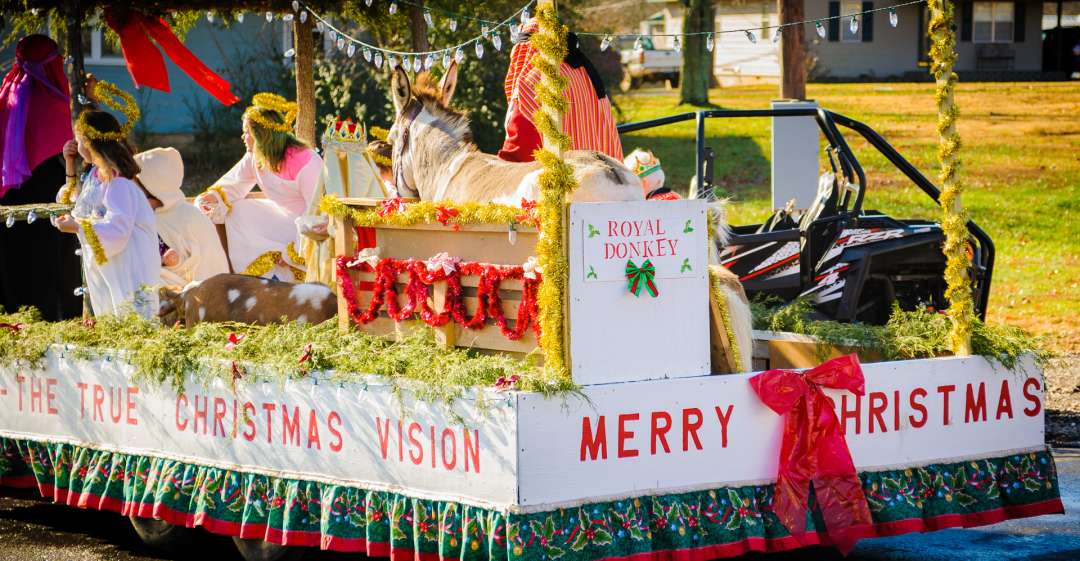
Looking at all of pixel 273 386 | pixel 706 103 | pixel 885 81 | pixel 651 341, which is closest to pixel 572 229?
pixel 651 341

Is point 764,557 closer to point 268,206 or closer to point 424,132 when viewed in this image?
point 424,132

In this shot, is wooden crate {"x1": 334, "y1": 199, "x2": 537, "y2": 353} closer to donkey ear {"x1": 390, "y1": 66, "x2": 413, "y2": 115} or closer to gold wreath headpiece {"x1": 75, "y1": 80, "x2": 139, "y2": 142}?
Result: donkey ear {"x1": 390, "y1": 66, "x2": 413, "y2": 115}

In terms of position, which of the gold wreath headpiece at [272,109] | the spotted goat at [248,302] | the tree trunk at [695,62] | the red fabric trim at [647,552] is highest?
the tree trunk at [695,62]

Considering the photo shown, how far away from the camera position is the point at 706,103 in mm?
28281

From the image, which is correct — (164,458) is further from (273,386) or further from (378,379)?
(378,379)

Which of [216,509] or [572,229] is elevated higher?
[572,229]

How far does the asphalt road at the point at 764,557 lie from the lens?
254 inches

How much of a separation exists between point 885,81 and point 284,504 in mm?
30257

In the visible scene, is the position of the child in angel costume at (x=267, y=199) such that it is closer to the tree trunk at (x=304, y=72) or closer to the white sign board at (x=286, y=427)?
the tree trunk at (x=304, y=72)

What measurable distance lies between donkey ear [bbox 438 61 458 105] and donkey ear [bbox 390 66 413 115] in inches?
6.4

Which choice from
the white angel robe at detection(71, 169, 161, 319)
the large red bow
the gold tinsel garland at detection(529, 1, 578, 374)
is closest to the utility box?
the large red bow

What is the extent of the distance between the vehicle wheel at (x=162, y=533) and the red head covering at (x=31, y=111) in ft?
11.8

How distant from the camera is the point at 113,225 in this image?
731cm

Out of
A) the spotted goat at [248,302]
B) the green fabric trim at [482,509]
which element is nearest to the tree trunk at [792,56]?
the spotted goat at [248,302]
